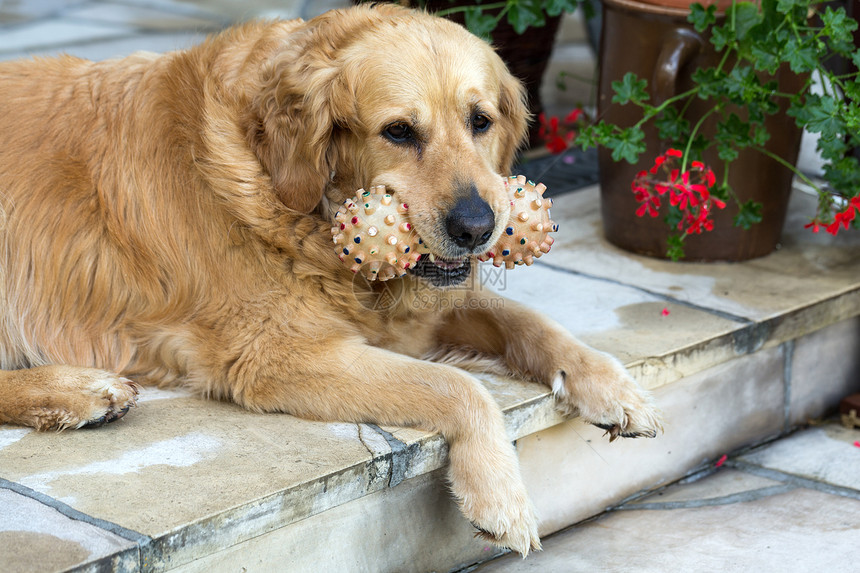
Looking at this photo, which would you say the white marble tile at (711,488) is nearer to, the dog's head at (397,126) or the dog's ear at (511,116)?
the dog's head at (397,126)

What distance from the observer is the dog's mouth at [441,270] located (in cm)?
255

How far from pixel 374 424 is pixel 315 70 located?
0.96m

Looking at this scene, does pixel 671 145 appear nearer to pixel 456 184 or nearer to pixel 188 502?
pixel 456 184

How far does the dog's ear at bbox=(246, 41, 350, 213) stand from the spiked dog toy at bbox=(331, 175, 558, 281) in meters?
0.14

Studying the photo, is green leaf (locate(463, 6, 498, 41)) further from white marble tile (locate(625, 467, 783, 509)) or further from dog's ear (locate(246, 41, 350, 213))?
white marble tile (locate(625, 467, 783, 509))

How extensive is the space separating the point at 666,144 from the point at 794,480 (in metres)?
1.32

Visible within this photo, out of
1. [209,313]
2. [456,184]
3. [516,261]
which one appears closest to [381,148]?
[456,184]

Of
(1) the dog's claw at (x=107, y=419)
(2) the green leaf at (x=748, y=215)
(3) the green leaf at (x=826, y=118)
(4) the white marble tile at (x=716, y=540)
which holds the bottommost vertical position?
(4) the white marble tile at (x=716, y=540)

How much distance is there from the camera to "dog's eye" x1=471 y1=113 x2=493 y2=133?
2586 mm

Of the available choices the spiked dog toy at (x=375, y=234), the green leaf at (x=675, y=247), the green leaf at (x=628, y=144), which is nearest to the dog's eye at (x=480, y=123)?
the spiked dog toy at (x=375, y=234)

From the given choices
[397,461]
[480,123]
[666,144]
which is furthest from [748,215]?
[397,461]

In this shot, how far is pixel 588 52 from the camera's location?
7.53 m

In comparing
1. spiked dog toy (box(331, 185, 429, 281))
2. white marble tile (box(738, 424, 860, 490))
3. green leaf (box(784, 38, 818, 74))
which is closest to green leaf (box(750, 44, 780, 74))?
green leaf (box(784, 38, 818, 74))

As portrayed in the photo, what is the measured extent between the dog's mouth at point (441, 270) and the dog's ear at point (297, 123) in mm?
338
